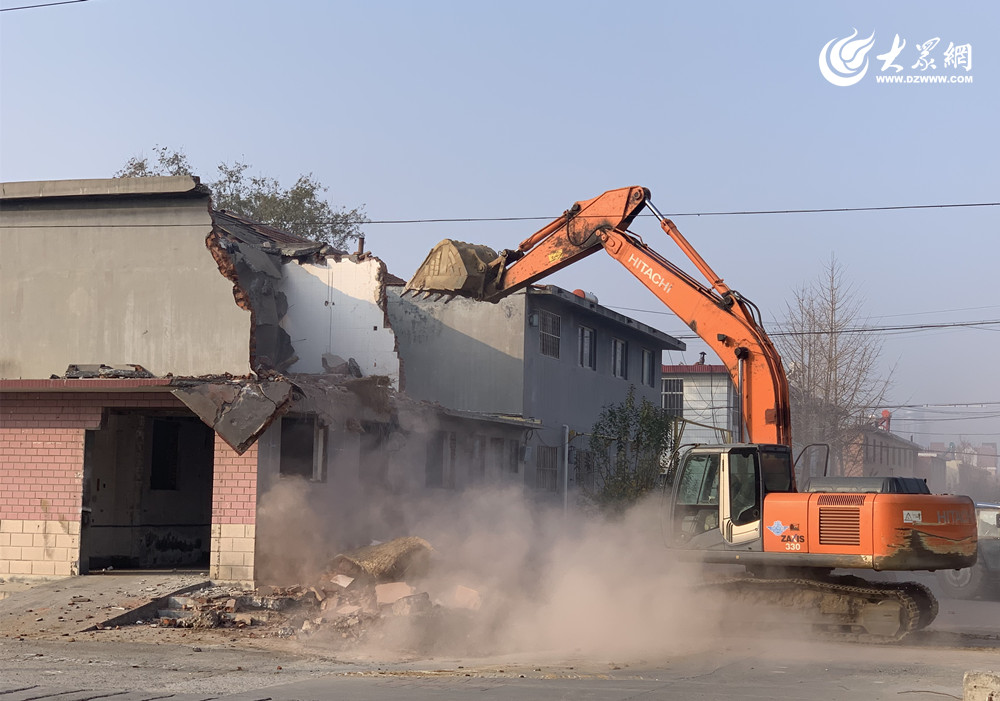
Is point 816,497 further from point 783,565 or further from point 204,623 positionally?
point 204,623

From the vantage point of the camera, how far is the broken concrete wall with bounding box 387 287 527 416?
2859cm

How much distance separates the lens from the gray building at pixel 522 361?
28.6 metres

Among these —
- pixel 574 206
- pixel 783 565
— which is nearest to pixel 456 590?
pixel 783 565

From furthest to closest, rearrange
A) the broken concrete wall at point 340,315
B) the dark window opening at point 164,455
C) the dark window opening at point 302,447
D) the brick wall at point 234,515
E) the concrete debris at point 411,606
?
the broken concrete wall at point 340,315
the dark window opening at point 164,455
the dark window opening at point 302,447
the brick wall at point 234,515
the concrete debris at point 411,606

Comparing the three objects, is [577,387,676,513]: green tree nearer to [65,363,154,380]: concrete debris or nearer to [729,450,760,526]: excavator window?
[729,450,760,526]: excavator window

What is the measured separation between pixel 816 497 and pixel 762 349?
Result: 2196mm

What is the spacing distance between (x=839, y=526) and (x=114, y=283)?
13571 mm

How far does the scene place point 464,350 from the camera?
29.2 m

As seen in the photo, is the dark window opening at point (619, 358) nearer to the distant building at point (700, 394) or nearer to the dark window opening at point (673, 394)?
the distant building at point (700, 394)

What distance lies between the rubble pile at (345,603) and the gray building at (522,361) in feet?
32.6

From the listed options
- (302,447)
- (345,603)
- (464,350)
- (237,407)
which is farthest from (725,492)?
(464,350)

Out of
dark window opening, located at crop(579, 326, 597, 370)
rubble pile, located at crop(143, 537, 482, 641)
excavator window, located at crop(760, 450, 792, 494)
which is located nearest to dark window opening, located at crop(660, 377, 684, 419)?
dark window opening, located at crop(579, 326, 597, 370)

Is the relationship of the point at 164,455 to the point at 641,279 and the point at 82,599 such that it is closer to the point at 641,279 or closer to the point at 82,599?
the point at 82,599

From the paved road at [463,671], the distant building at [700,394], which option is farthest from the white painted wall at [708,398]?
the paved road at [463,671]
